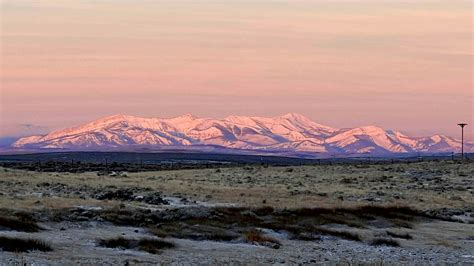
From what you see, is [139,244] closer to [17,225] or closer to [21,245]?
[21,245]

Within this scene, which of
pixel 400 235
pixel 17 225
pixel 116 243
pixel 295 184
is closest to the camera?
pixel 116 243

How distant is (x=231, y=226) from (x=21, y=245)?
41.7ft

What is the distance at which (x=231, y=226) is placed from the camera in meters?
37.9

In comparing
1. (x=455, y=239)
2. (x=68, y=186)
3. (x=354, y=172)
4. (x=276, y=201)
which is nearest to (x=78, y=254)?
(x=455, y=239)

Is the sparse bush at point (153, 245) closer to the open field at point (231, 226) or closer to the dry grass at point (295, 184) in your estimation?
the open field at point (231, 226)

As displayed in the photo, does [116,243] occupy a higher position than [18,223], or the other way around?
[18,223]

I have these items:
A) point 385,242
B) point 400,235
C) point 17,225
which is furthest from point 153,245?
point 400,235

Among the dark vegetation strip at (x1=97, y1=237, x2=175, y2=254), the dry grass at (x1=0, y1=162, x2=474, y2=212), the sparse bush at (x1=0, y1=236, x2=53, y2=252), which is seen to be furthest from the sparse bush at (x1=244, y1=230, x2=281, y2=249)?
the dry grass at (x1=0, y1=162, x2=474, y2=212)

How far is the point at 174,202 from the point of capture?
48750 millimetres

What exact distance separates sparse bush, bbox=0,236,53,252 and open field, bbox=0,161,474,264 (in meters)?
0.15

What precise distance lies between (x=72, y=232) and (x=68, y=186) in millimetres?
28596

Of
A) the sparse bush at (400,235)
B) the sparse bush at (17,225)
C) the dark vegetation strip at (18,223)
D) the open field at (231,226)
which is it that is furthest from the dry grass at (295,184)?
the sparse bush at (400,235)

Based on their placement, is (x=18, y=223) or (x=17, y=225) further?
(x=18, y=223)

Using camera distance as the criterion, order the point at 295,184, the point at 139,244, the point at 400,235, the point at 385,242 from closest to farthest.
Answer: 1. the point at 139,244
2. the point at 385,242
3. the point at 400,235
4. the point at 295,184
